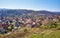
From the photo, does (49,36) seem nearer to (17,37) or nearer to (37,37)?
(37,37)

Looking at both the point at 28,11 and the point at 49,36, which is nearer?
the point at 49,36

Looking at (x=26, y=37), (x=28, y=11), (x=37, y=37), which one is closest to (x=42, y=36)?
(x=37, y=37)

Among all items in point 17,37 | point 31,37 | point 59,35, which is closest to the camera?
point 59,35

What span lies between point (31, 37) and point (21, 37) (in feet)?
5.72

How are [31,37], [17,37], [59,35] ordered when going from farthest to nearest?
[17,37], [31,37], [59,35]

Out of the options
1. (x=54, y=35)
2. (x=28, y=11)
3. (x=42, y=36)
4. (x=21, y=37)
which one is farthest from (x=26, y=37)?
(x=28, y=11)

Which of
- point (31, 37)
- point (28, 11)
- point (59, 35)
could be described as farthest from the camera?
point (28, 11)

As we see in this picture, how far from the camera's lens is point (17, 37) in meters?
20.0

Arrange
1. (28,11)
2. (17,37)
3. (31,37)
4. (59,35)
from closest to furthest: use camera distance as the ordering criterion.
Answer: (59,35)
(31,37)
(17,37)
(28,11)

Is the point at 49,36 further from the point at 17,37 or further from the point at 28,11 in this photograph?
the point at 28,11

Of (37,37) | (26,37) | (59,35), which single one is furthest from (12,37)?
(59,35)

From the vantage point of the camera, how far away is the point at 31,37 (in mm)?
18672

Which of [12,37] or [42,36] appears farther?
[12,37]

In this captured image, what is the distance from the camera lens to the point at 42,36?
61.4 ft
